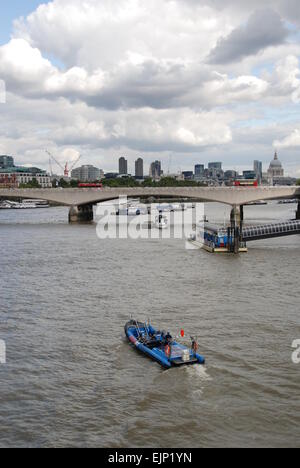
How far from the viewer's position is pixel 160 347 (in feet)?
67.8

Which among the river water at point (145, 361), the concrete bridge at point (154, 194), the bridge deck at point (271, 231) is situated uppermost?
the concrete bridge at point (154, 194)

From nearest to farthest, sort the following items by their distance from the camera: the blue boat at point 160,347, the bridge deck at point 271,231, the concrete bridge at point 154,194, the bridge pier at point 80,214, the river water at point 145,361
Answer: the river water at point 145,361, the blue boat at point 160,347, the bridge deck at point 271,231, the concrete bridge at point 154,194, the bridge pier at point 80,214

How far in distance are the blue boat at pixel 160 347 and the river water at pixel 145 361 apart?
1.18 ft

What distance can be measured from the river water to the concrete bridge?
39.8 meters

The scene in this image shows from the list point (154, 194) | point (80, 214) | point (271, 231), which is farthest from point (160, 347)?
point (80, 214)

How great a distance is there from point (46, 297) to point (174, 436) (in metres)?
16.8

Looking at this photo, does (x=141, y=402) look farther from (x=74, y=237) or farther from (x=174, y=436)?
(x=74, y=237)

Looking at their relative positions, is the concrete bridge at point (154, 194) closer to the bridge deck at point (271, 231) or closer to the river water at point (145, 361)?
the bridge deck at point (271, 231)

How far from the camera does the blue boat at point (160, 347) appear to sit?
18.9 metres

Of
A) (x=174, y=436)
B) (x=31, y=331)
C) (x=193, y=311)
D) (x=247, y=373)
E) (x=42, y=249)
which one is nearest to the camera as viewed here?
(x=174, y=436)

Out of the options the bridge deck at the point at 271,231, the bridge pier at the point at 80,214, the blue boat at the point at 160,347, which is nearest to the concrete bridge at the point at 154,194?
the bridge pier at the point at 80,214

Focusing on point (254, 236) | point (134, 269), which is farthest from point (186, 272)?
point (254, 236)

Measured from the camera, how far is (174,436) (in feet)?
47.2

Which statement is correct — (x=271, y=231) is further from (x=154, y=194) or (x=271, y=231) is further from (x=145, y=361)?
(x=145, y=361)
